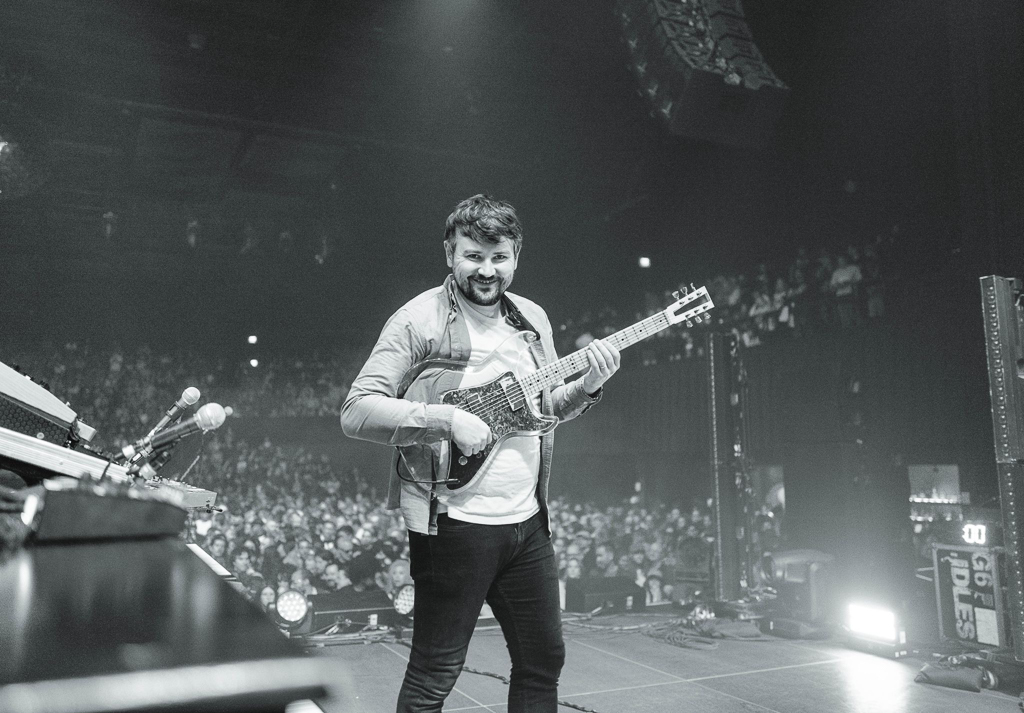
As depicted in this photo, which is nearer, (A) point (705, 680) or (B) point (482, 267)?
(B) point (482, 267)

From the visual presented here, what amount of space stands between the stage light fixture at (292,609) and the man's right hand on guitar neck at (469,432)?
477 cm

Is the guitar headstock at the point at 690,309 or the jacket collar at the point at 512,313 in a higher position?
the guitar headstock at the point at 690,309

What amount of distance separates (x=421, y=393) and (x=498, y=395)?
0.66ft

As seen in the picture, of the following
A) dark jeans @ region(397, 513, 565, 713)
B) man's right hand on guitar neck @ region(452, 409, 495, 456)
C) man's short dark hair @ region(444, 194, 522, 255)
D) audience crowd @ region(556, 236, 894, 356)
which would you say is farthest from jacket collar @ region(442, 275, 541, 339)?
audience crowd @ region(556, 236, 894, 356)

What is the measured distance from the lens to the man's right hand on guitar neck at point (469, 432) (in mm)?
1669

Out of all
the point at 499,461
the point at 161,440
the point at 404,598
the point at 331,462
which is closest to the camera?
the point at 161,440

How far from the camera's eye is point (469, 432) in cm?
167

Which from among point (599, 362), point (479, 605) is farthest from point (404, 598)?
point (599, 362)

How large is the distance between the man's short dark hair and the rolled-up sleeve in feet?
1.19

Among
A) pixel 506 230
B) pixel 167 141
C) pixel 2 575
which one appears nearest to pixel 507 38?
pixel 167 141

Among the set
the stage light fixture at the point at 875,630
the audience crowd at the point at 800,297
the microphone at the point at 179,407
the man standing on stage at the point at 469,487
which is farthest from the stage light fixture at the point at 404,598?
the man standing on stage at the point at 469,487

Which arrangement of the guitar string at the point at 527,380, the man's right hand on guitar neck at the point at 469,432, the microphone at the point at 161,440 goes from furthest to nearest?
the guitar string at the point at 527,380 → the man's right hand on guitar neck at the point at 469,432 → the microphone at the point at 161,440

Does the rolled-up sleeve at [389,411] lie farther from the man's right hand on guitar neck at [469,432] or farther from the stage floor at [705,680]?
the stage floor at [705,680]

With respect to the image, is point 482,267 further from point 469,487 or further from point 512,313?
point 469,487
